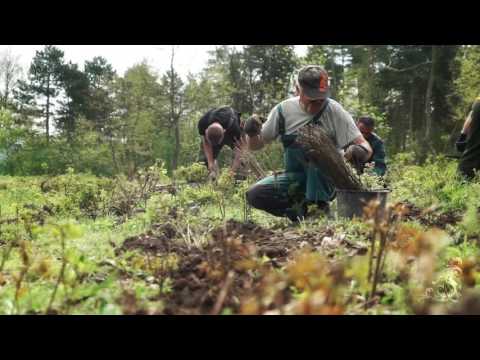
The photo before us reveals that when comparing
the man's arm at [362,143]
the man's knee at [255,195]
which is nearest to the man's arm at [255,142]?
the man's knee at [255,195]

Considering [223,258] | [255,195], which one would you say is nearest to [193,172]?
[255,195]

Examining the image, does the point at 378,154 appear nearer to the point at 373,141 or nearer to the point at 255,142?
the point at 373,141

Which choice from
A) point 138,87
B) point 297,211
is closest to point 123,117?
point 138,87

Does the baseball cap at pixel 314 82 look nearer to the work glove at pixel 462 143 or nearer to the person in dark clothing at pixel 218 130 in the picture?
the person in dark clothing at pixel 218 130

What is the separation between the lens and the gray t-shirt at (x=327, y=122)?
4902 mm

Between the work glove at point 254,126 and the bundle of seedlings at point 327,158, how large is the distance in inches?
36.1

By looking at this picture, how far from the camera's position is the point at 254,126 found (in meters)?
5.41

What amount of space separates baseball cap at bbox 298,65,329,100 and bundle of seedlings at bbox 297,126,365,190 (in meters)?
0.49

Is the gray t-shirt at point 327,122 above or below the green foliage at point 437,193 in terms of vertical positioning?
above

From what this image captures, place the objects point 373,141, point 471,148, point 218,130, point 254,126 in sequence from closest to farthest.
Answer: point 254,126
point 471,148
point 373,141
point 218,130

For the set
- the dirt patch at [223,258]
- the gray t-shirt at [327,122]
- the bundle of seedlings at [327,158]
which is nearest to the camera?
the dirt patch at [223,258]

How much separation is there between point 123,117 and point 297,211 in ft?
81.6

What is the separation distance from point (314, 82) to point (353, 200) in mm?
1267

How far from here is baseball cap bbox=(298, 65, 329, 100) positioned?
4.73 m
